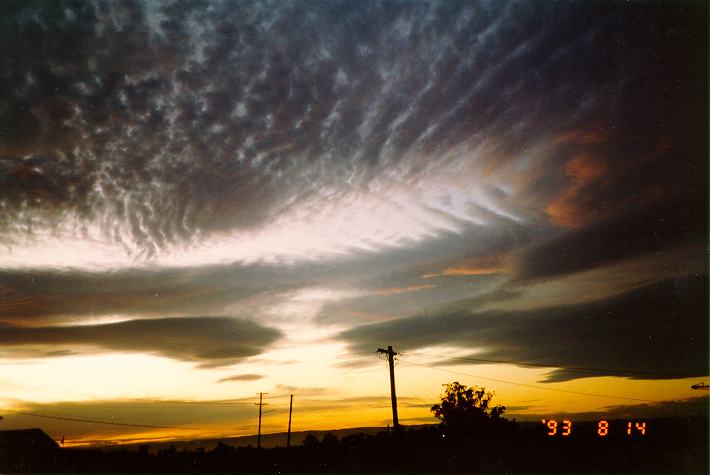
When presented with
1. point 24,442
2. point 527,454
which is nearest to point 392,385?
point 527,454

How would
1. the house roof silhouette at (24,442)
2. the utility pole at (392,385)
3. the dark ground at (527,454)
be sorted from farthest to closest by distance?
the house roof silhouette at (24,442), the dark ground at (527,454), the utility pole at (392,385)

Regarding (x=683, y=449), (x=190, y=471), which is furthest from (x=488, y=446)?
(x=190, y=471)

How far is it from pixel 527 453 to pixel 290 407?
29.1m

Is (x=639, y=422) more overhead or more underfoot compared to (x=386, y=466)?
more overhead

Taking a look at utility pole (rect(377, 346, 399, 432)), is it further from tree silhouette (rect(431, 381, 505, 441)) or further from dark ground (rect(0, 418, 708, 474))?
tree silhouette (rect(431, 381, 505, 441))

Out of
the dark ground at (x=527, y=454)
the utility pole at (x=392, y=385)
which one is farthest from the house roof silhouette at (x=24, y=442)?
the utility pole at (x=392, y=385)

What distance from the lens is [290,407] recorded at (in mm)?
57844

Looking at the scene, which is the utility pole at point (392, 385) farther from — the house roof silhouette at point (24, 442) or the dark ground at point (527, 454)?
the house roof silhouette at point (24, 442)

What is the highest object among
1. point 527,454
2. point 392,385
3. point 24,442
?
point 392,385

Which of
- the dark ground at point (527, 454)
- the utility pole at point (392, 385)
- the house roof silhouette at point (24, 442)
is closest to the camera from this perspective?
the utility pole at point (392, 385)

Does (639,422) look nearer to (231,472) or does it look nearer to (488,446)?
(488,446)

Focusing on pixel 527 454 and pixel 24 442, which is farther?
pixel 24 442

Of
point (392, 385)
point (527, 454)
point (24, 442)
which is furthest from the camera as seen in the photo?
point (24, 442)

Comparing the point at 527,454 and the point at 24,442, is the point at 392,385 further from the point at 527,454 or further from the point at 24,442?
the point at 24,442
